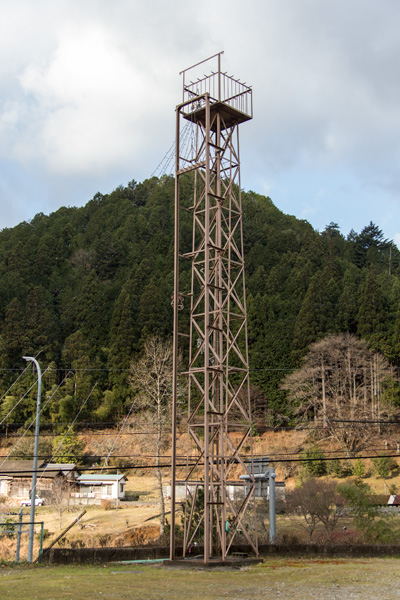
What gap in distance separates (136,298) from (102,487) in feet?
84.7

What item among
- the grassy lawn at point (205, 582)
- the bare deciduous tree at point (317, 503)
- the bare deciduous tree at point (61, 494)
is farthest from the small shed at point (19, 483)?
the grassy lawn at point (205, 582)

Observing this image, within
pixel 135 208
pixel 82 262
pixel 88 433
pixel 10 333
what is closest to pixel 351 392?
pixel 88 433

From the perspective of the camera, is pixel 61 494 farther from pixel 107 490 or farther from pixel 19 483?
pixel 19 483

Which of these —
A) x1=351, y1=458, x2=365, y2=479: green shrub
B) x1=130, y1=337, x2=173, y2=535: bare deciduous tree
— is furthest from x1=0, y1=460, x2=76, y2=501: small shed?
x1=351, y1=458, x2=365, y2=479: green shrub

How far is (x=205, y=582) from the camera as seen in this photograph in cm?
1295

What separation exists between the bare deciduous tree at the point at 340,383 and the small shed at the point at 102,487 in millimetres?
15056

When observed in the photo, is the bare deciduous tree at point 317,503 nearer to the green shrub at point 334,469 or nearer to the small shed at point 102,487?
the green shrub at point 334,469

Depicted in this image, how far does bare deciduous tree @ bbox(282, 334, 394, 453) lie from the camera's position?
4469 cm

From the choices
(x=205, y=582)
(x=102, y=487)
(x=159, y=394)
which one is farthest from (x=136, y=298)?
(x=205, y=582)

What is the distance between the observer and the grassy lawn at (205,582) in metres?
10.9

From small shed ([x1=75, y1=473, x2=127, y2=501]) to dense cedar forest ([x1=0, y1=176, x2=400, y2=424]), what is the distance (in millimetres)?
9490

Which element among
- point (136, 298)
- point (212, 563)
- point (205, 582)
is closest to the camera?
point (205, 582)

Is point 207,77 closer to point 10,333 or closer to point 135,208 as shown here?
point 10,333

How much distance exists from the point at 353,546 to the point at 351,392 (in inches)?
1185
